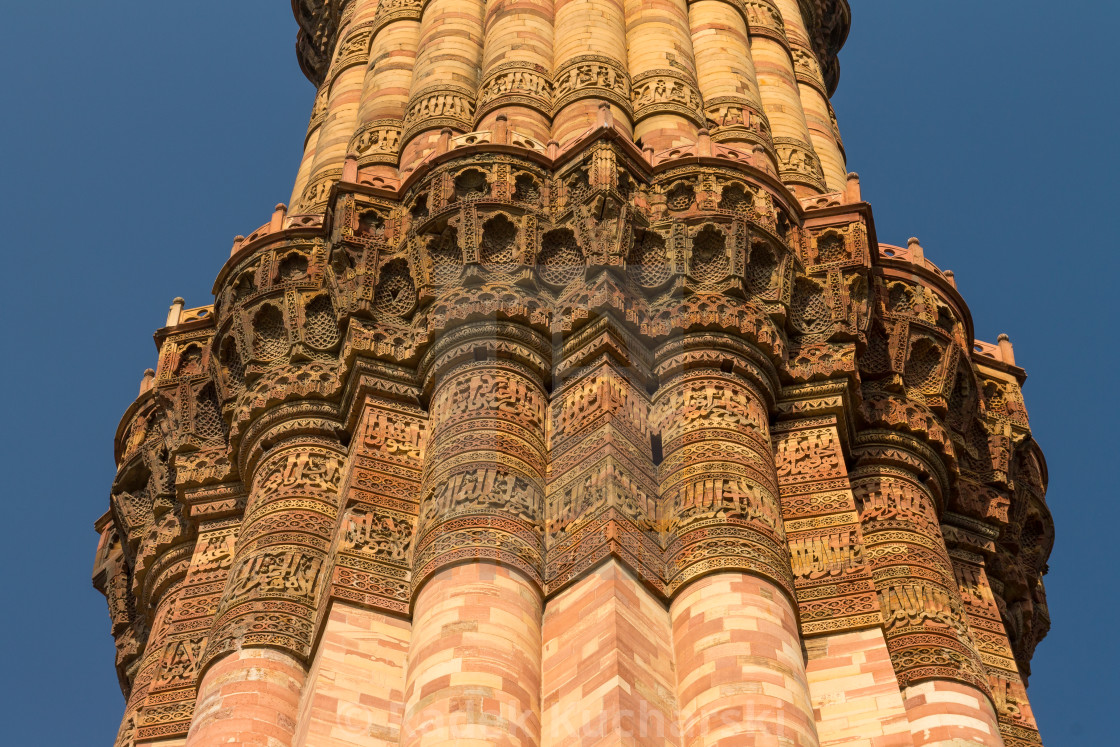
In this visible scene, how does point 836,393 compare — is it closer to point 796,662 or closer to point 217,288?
point 796,662

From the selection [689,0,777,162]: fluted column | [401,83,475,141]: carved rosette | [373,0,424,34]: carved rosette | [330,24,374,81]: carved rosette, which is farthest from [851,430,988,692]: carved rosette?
[330,24,374,81]: carved rosette

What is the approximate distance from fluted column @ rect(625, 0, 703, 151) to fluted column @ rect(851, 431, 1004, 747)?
3095mm

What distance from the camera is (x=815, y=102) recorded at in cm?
1894

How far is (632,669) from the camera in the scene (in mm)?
10148

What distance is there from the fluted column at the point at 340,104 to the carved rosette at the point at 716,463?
13.9ft

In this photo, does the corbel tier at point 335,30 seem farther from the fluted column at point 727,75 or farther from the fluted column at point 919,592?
the fluted column at point 919,592

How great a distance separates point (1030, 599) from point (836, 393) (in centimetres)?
330

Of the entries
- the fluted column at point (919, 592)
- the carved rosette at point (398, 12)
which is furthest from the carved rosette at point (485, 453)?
the carved rosette at point (398, 12)

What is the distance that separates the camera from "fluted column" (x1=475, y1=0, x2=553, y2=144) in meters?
15.6

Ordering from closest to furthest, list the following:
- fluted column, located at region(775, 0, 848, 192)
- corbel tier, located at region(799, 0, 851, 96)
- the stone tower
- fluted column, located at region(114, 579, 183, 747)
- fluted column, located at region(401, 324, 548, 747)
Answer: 1. fluted column, located at region(401, 324, 548, 747)
2. the stone tower
3. fluted column, located at region(114, 579, 183, 747)
4. fluted column, located at region(775, 0, 848, 192)
5. corbel tier, located at region(799, 0, 851, 96)

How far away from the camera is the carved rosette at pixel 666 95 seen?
52.0 ft

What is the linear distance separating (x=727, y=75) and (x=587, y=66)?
4.81 feet

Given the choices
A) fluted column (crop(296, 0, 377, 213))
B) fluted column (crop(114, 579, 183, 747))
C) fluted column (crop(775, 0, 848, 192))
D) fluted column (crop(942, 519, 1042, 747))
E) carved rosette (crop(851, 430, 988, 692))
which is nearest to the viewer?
carved rosette (crop(851, 430, 988, 692))

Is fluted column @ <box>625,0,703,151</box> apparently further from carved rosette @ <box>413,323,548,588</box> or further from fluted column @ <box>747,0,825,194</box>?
carved rosette @ <box>413,323,548,588</box>
